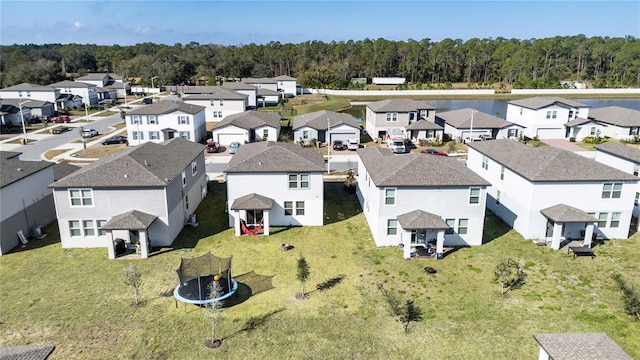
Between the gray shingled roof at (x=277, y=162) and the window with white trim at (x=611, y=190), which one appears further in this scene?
the gray shingled roof at (x=277, y=162)

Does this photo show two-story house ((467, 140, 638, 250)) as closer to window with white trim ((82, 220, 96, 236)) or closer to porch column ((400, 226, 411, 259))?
porch column ((400, 226, 411, 259))

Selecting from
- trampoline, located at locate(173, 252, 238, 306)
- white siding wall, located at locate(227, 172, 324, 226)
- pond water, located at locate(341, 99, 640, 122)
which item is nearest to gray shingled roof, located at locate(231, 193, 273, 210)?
white siding wall, located at locate(227, 172, 324, 226)

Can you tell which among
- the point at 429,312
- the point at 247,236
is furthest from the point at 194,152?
the point at 429,312

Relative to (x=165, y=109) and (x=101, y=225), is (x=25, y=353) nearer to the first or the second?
(x=101, y=225)

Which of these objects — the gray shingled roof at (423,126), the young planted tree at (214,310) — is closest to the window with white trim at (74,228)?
the young planted tree at (214,310)

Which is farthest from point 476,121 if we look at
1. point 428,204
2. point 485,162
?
point 428,204

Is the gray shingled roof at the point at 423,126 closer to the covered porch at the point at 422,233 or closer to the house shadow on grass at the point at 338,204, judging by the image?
the house shadow on grass at the point at 338,204
